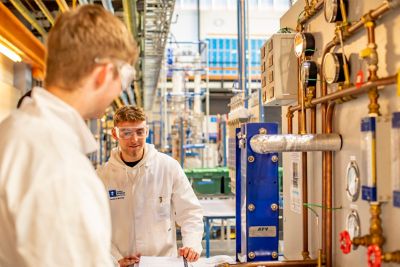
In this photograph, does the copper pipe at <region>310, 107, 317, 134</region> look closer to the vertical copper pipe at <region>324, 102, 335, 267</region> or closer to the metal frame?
the vertical copper pipe at <region>324, 102, 335, 267</region>

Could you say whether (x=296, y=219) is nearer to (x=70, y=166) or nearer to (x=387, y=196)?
(x=387, y=196)

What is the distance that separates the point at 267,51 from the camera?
2.31 metres

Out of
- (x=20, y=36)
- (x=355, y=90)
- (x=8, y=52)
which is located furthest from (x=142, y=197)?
(x=8, y=52)

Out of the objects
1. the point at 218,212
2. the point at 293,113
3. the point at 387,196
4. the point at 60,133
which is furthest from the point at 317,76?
the point at 218,212

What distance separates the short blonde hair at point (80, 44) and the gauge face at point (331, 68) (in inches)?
32.7

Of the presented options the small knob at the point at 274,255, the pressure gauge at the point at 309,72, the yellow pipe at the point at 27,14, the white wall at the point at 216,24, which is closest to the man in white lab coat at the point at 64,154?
the pressure gauge at the point at 309,72

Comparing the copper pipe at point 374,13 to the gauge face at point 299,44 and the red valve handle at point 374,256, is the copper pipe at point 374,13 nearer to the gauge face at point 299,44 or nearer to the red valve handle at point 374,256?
the gauge face at point 299,44

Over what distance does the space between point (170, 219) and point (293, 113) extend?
0.87m

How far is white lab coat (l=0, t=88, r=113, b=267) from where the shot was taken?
0.96m

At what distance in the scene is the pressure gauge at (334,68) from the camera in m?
1.65

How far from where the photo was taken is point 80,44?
3.58ft

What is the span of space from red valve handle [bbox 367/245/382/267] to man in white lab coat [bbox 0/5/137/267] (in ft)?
2.42

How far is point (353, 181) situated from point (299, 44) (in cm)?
69

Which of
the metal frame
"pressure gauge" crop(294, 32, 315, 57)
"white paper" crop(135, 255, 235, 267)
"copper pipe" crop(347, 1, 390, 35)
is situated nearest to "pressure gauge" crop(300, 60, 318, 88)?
"pressure gauge" crop(294, 32, 315, 57)
